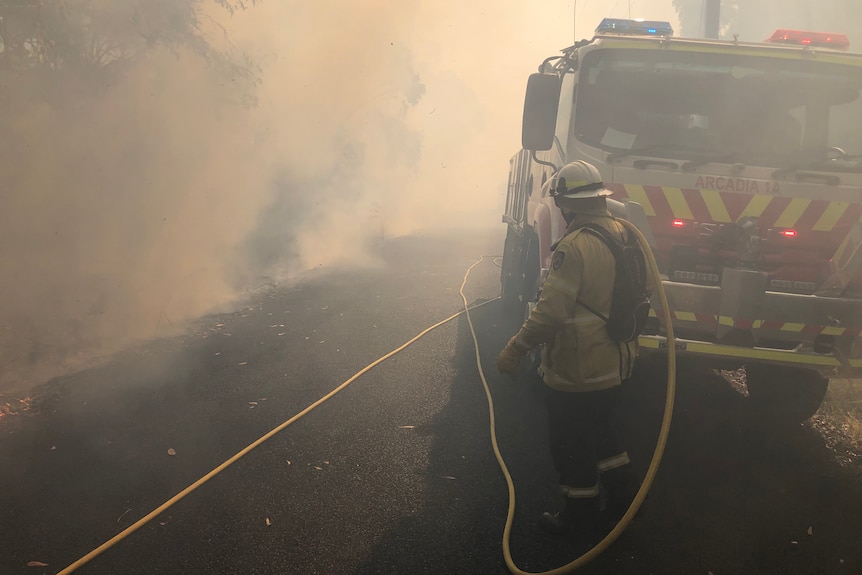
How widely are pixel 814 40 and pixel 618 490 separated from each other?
13.0 ft

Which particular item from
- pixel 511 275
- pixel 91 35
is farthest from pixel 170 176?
pixel 511 275

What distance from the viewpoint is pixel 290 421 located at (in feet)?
14.8

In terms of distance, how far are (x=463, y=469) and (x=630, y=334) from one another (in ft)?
4.97

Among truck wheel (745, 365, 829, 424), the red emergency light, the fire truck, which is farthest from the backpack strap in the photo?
the red emergency light

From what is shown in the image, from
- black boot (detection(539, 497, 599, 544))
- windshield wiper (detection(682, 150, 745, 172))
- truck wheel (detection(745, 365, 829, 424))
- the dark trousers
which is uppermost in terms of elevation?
windshield wiper (detection(682, 150, 745, 172))

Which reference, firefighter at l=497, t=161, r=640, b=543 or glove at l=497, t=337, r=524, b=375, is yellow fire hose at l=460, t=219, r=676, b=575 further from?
glove at l=497, t=337, r=524, b=375

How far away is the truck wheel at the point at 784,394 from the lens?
14.9 feet

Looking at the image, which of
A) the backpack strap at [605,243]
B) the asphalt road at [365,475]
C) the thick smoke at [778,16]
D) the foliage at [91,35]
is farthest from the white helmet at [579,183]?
the thick smoke at [778,16]

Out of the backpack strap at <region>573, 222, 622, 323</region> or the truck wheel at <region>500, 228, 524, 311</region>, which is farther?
the truck wheel at <region>500, 228, 524, 311</region>

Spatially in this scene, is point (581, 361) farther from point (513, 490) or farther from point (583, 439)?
point (513, 490)

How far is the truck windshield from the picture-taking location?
4309 millimetres

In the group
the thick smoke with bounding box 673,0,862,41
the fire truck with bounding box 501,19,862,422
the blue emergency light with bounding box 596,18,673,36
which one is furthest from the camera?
the thick smoke with bounding box 673,0,862,41

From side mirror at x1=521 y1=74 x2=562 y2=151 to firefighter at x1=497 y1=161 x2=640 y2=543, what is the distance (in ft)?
5.43

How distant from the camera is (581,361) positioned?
2.97 m
